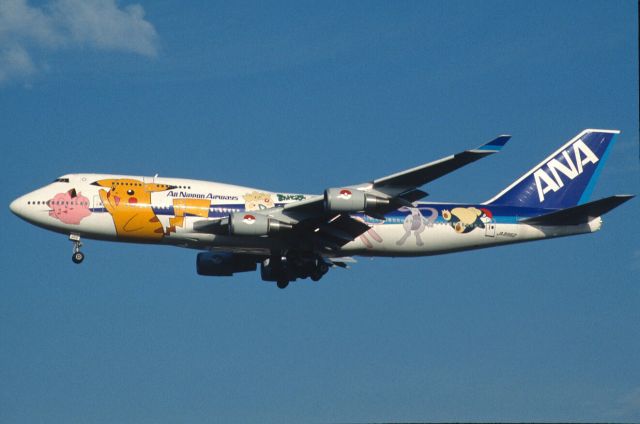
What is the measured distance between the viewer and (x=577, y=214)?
51719mm

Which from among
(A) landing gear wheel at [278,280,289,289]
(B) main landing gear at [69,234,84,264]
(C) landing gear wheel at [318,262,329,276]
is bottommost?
(A) landing gear wheel at [278,280,289,289]

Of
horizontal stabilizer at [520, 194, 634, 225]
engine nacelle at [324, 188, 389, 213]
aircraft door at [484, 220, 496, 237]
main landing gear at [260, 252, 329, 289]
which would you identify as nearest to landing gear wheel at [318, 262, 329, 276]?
main landing gear at [260, 252, 329, 289]

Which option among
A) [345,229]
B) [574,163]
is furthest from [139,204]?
[574,163]

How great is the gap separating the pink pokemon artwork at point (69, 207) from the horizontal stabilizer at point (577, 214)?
21.1m

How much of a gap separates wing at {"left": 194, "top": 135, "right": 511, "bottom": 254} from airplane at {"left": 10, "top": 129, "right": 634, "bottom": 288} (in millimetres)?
45

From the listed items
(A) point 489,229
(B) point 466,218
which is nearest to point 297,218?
(B) point 466,218

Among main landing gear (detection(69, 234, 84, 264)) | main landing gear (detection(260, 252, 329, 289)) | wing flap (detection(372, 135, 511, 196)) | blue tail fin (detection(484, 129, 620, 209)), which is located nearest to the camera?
wing flap (detection(372, 135, 511, 196))

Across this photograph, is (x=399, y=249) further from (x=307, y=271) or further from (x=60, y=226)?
(x=60, y=226)

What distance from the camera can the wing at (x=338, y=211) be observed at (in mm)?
45406

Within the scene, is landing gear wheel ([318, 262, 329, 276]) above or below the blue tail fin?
below

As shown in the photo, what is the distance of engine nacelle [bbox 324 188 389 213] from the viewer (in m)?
46.4

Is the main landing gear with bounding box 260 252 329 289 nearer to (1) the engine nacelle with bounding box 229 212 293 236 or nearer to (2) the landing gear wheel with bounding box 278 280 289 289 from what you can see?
(2) the landing gear wheel with bounding box 278 280 289 289

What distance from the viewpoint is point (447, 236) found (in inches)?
2047

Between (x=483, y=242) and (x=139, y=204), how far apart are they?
1669 cm
